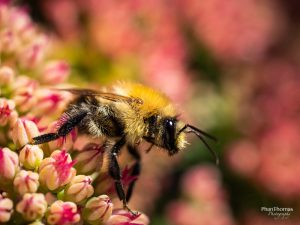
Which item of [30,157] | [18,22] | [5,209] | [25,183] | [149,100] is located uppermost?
[18,22]

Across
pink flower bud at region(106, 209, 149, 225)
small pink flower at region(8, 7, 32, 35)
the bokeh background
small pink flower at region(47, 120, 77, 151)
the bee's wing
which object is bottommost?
pink flower bud at region(106, 209, 149, 225)

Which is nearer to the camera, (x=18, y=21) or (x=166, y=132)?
(x=166, y=132)

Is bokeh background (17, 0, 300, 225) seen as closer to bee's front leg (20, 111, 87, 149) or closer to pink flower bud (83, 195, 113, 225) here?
bee's front leg (20, 111, 87, 149)

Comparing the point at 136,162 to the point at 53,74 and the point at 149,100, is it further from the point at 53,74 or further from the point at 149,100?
the point at 53,74

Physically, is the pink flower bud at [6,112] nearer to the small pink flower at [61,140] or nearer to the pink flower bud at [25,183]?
the small pink flower at [61,140]

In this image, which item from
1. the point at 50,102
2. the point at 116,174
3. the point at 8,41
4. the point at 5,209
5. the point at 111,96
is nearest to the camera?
the point at 5,209

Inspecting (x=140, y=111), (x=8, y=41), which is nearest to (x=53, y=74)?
(x=8, y=41)

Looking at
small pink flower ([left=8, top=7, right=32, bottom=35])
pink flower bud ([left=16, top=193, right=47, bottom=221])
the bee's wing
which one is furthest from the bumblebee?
small pink flower ([left=8, top=7, right=32, bottom=35])
